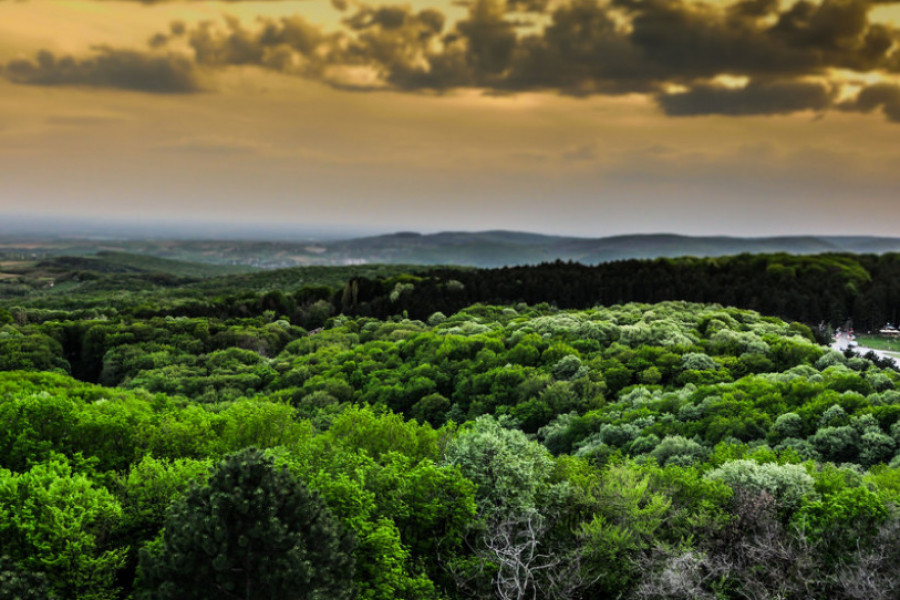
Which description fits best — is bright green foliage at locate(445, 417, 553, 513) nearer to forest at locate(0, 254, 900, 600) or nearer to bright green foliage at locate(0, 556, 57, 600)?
forest at locate(0, 254, 900, 600)

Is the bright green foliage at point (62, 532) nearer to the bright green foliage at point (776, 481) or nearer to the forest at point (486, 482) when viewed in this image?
the forest at point (486, 482)

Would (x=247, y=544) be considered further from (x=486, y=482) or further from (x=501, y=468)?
(x=501, y=468)

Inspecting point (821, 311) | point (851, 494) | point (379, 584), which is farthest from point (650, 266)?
point (379, 584)

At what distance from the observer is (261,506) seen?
765 inches

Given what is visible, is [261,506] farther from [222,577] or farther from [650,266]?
[650,266]

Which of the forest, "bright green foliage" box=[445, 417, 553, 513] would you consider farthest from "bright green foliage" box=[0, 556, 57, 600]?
"bright green foliage" box=[445, 417, 553, 513]

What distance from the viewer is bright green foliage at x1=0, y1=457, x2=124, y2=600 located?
20938 mm

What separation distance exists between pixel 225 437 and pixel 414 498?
14860 millimetres

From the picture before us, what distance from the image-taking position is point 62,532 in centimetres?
2098

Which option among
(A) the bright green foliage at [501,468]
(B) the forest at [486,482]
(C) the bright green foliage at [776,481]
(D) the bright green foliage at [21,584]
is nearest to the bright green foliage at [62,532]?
(B) the forest at [486,482]

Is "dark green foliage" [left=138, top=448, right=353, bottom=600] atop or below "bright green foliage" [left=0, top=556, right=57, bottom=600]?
atop

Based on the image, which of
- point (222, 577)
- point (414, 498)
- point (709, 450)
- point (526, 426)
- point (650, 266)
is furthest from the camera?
point (650, 266)

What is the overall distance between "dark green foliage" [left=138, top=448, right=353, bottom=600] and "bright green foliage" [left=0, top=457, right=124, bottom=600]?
2.37 m

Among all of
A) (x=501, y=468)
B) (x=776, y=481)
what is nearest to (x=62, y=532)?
(x=501, y=468)
